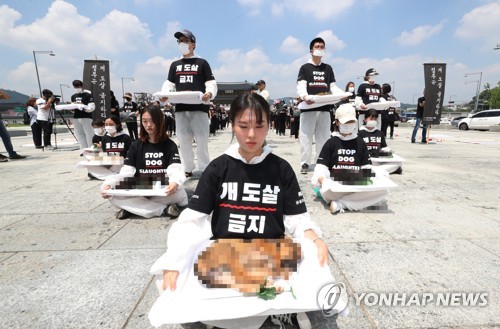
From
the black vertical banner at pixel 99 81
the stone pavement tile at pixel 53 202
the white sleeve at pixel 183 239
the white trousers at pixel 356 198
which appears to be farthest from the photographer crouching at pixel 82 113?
the white sleeve at pixel 183 239

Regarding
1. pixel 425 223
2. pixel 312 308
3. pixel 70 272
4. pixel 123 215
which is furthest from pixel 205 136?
pixel 312 308

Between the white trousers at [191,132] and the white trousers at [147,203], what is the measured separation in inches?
60.8

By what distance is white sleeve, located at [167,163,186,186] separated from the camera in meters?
2.98

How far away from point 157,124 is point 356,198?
8.67 ft

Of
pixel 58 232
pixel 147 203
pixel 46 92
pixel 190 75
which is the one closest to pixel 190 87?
pixel 190 75

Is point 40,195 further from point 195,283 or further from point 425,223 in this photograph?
point 425,223

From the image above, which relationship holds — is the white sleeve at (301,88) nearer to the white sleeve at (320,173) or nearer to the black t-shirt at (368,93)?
the white sleeve at (320,173)

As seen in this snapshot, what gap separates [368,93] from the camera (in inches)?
246

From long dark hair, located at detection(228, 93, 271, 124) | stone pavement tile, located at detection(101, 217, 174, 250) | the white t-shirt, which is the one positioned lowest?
stone pavement tile, located at detection(101, 217, 174, 250)

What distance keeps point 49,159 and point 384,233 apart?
8.80m

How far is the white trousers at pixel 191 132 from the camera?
4.59m

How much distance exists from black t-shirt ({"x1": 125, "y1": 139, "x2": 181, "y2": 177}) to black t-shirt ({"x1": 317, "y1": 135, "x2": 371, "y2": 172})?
193 cm

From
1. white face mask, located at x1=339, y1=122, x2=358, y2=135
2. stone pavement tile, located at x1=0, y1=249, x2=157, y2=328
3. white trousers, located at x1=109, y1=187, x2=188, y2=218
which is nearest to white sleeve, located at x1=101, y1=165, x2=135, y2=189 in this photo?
white trousers, located at x1=109, y1=187, x2=188, y2=218

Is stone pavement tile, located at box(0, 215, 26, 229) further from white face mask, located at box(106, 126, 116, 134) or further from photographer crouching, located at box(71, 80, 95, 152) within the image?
photographer crouching, located at box(71, 80, 95, 152)
